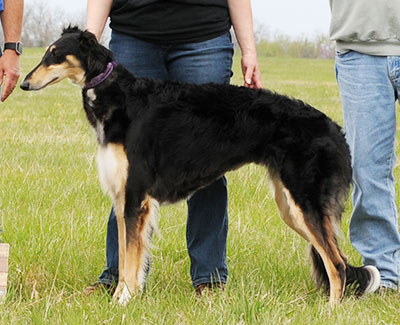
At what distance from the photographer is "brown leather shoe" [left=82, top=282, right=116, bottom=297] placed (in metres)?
4.53

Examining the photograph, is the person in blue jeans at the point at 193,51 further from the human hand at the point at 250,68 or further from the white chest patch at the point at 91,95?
the white chest patch at the point at 91,95

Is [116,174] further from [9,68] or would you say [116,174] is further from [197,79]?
[9,68]

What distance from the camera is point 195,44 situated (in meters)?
4.52

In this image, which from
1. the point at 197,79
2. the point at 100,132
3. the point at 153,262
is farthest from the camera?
the point at 153,262

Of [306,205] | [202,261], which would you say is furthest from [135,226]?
[306,205]

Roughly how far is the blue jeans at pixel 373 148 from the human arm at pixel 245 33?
60 centimetres

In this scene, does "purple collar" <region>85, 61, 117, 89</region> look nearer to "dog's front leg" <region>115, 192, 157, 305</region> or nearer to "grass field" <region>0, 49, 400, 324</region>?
"grass field" <region>0, 49, 400, 324</region>

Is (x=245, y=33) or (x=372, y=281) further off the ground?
(x=245, y=33)

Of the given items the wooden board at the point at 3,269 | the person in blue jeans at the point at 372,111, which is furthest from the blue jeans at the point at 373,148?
the wooden board at the point at 3,269

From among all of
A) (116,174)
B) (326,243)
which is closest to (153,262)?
(116,174)

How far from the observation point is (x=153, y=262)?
5.23 m

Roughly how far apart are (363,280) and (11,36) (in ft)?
9.01

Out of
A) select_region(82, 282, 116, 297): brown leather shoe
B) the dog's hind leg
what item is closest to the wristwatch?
select_region(82, 282, 116, 297): brown leather shoe

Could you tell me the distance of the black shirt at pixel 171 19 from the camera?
4473 millimetres
